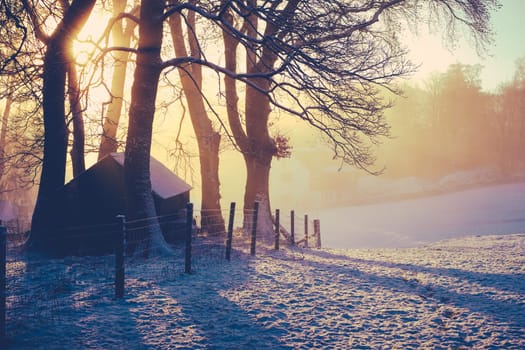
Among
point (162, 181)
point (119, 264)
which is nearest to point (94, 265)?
point (119, 264)

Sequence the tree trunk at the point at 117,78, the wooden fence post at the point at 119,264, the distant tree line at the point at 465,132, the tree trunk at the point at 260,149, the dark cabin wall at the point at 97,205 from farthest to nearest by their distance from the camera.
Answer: the distant tree line at the point at 465,132 → the tree trunk at the point at 117,78 → the tree trunk at the point at 260,149 → the dark cabin wall at the point at 97,205 → the wooden fence post at the point at 119,264

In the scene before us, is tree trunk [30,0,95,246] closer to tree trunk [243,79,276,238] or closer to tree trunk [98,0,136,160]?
tree trunk [98,0,136,160]

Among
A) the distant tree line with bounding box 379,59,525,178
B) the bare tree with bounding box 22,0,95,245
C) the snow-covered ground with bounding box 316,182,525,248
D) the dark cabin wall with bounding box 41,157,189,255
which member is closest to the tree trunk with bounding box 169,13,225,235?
the dark cabin wall with bounding box 41,157,189,255

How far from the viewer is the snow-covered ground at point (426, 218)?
91.2 feet

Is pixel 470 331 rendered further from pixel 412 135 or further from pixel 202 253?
pixel 412 135

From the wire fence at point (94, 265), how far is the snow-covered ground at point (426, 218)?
1618 centimetres

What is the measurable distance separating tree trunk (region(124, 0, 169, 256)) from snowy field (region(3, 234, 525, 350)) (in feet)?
5.02

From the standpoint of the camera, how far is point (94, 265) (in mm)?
9633

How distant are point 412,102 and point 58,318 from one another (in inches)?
2669

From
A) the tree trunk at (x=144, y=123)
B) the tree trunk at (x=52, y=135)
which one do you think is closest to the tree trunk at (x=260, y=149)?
the tree trunk at (x=144, y=123)

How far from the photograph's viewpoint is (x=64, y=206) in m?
12.2

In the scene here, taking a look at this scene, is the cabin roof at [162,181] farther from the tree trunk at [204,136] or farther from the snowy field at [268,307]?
the snowy field at [268,307]

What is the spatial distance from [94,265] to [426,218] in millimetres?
30956

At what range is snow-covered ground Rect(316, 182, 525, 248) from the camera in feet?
91.2
